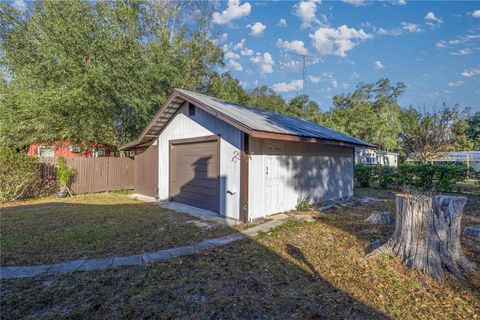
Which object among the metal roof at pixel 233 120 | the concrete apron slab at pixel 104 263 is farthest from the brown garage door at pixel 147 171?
the concrete apron slab at pixel 104 263

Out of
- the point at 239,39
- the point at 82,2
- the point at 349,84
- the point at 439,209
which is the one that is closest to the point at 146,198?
the point at 439,209

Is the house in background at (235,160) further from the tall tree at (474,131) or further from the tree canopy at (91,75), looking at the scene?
the tall tree at (474,131)

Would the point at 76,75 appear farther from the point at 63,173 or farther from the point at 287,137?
the point at 287,137

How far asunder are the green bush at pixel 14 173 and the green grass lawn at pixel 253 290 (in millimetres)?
7878

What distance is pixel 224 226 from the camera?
6102 mm

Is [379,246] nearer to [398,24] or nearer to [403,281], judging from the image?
[403,281]

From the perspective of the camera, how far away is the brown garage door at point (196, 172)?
747cm

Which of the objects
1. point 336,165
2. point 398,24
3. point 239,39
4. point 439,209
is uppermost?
point 239,39

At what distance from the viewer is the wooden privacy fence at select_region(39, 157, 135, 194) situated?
35.4 feet

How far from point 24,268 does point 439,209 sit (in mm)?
6221

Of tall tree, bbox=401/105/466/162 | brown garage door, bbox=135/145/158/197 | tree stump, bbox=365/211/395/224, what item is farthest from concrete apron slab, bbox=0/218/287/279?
tall tree, bbox=401/105/466/162

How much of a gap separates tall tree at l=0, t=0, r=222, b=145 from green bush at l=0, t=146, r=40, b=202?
2.93 metres

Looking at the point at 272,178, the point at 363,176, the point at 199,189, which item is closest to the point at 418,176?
the point at 363,176

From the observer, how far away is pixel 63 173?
10.6 metres
